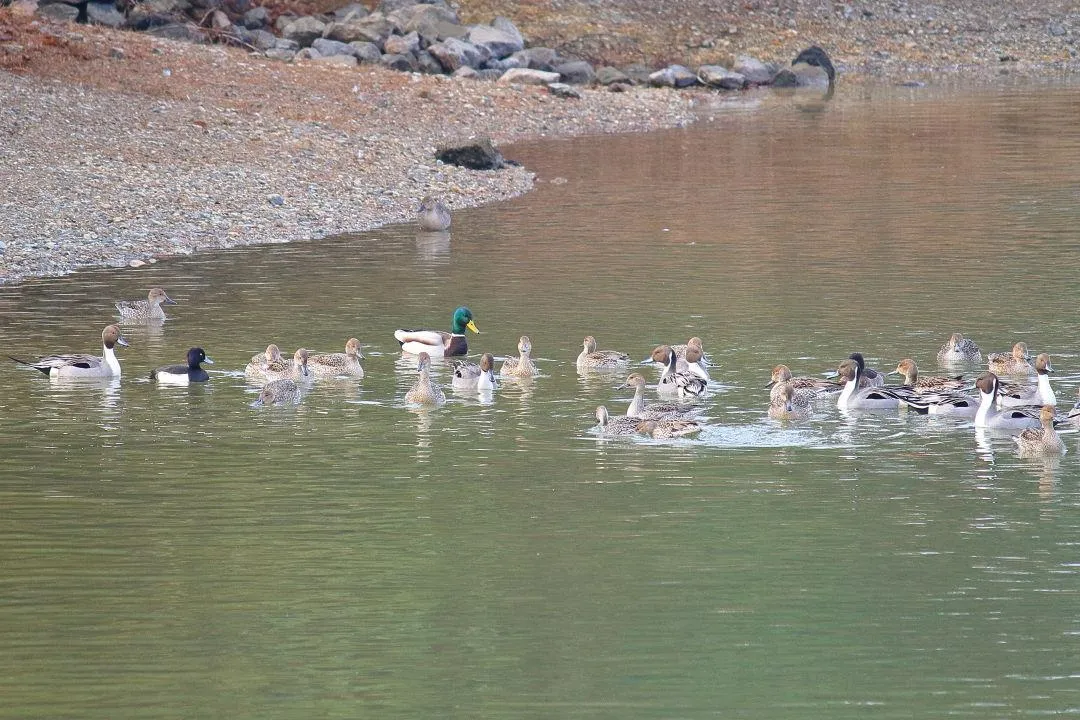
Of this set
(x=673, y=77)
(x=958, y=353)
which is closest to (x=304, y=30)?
(x=673, y=77)

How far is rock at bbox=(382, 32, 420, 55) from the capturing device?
55.3 m

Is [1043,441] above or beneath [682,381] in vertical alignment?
beneath

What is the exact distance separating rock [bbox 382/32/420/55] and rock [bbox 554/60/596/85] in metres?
5.50

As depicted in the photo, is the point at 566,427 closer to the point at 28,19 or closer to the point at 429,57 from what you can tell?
the point at 28,19

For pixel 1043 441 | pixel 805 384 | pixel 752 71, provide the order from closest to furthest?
pixel 1043 441 → pixel 805 384 → pixel 752 71

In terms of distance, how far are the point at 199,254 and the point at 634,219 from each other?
8160mm

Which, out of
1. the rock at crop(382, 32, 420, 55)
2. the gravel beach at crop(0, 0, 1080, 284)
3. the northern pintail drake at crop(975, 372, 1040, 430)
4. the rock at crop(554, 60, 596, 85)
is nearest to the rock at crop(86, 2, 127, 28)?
the gravel beach at crop(0, 0, 1080, 284)

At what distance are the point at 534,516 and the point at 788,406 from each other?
155 inches

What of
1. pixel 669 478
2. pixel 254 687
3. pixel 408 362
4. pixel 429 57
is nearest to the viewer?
pixel 254 687

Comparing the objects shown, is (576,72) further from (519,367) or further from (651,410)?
(651,410)

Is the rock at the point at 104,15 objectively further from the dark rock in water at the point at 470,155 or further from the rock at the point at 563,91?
the dark rock in water at the point at 470,155

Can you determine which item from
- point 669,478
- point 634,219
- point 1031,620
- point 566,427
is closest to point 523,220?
point 634,219

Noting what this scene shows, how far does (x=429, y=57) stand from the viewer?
55750 millimetres

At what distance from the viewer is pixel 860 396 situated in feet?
54.6
